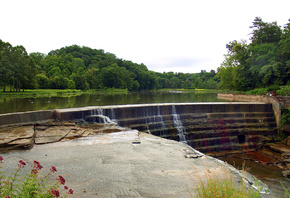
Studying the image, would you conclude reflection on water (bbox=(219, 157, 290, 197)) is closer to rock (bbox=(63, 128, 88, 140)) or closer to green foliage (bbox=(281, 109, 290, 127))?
green foliage (bbox=(281, 109, 290, 127))

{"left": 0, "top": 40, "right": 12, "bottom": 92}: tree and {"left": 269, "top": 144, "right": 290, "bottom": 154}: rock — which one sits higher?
{"left": 0, "top": 40, "right": 12, "bottom": 92}: tree

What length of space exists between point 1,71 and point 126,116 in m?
44.7

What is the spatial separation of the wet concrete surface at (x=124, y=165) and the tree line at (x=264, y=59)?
3353 cm

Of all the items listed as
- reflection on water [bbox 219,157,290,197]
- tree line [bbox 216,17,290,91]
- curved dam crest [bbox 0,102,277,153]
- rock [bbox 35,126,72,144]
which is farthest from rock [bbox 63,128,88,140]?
tree line [bbox 216,17,290,91]

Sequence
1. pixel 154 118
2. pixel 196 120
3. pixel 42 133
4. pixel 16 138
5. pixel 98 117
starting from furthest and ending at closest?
pixel 196 120 → pixel 154 118 → pixel 98 117 → pixel 42 133 → pixel 16 138

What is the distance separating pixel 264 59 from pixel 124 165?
39428mm

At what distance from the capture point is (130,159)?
7020 millimetres

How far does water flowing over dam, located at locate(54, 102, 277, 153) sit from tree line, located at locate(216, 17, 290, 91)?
68.5ft

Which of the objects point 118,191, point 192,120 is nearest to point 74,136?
point 118,191

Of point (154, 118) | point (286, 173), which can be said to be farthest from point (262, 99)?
point (154, 118)

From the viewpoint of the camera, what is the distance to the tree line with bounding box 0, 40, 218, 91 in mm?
50156

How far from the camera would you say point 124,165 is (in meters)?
6.52

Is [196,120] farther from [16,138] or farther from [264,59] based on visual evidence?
[264,59]

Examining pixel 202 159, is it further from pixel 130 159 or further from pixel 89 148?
pixel 89 148
